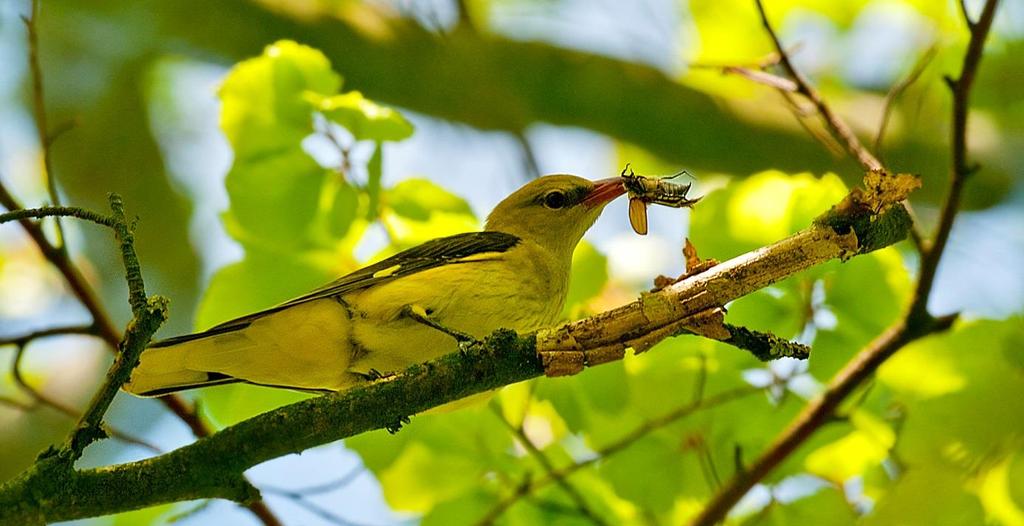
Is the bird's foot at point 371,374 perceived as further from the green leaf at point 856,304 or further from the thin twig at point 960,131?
the thin twig at point 960,131

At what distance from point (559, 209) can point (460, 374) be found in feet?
8.27

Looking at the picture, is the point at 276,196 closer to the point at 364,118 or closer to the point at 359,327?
the point at 364,118

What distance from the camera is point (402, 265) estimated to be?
4.48m

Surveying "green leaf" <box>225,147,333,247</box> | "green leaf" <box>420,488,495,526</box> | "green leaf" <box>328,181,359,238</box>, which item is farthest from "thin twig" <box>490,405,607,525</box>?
"green leaf" <box>225,147,333,247</box>

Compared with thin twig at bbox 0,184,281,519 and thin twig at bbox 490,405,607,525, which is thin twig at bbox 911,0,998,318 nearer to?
thin twig at bbox 490,405,607,525

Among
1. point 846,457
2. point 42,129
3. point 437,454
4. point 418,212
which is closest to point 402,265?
point 418,212

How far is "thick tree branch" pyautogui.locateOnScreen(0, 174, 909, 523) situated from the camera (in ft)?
9.66

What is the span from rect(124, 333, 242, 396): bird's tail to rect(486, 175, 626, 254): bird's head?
1.77 meters

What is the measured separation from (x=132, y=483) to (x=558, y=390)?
66.2 inches

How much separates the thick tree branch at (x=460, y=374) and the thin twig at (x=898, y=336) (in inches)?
24.0

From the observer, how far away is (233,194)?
4180mm

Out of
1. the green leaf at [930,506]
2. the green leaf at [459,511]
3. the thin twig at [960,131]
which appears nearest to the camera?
the green leaf at [930,506]

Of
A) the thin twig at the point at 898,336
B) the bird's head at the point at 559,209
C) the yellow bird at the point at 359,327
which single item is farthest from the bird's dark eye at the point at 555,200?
the thin twig at the point at 898,336

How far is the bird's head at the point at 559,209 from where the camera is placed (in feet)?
17.8
